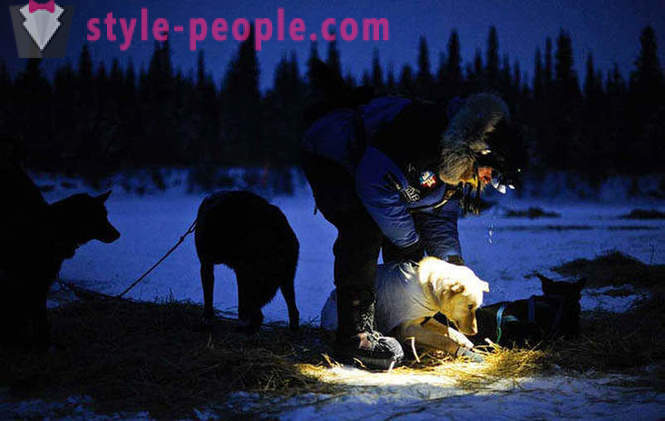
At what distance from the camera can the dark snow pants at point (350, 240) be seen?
2.84 meters

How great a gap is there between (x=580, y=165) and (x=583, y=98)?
1022 centimetres

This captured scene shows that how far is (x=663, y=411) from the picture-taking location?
1916 mm

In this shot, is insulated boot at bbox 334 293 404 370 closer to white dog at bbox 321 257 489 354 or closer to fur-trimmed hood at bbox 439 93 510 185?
white dog at bbox 321 257 489 354

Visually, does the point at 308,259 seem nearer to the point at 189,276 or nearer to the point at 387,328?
the point at 189,276

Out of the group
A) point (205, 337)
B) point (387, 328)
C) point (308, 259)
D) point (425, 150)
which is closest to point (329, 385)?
point (387, 328)

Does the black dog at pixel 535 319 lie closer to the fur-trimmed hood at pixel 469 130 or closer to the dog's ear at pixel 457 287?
the dog's ear at pixel 457 287

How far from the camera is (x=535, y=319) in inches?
123

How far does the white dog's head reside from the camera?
9.06 feet

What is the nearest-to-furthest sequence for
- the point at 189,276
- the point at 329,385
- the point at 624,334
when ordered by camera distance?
the point at 329,385 → the point at 624,334 → the point at 189,276

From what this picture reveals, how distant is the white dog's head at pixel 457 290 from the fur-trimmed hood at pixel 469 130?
0.62 meters

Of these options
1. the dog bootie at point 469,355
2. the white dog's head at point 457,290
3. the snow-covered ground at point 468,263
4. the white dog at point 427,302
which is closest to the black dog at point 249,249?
the white dog at point 427,302

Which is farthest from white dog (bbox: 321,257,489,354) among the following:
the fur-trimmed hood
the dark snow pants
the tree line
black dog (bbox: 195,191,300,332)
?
the tree line

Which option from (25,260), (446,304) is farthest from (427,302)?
(25,260)

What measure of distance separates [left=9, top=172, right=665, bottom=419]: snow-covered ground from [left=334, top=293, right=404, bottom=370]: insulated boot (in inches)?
4.4
